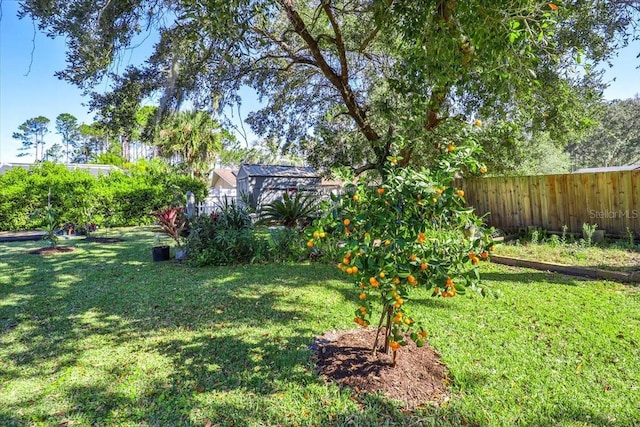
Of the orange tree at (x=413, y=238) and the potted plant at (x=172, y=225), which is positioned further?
the potted plant at (x=172, y=225)

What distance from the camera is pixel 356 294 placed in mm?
4117

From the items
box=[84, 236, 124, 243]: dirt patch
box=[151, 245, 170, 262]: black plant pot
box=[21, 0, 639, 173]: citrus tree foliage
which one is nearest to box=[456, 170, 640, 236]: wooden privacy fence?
box=[21, 0, 639, 173]: citrus tree foliage

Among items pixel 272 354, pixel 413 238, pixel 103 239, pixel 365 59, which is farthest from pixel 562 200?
pixel 103 239

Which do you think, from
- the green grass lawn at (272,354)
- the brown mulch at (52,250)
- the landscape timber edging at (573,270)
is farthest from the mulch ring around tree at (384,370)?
the brown mulch at (52,250)

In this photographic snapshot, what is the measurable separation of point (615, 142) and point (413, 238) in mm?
30460

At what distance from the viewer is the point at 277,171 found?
1783cm

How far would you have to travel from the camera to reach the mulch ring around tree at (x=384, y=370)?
7.02 ft

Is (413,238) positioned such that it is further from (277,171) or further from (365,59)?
(277,171)

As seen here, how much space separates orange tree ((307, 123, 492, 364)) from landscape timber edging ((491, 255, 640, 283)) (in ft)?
12.5

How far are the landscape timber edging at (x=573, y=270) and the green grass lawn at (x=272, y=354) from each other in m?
0.28

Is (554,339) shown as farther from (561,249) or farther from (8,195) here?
(8,195)

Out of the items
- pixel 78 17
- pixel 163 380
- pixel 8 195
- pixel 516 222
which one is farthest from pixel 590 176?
pixel 8 195

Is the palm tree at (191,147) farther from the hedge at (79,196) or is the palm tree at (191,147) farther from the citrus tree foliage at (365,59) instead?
the citrus tree foliage at (365,59)

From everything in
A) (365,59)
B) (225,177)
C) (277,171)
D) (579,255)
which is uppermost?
(225,177)
